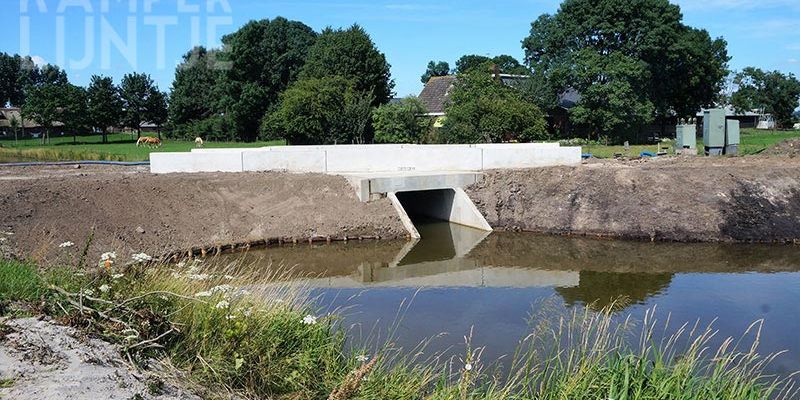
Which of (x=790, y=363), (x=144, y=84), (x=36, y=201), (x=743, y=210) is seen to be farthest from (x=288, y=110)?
(x=144, y=84)

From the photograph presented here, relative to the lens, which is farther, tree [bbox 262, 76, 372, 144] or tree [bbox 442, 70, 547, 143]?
tree [bbox 262, 76, 372, 144]

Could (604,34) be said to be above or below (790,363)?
above

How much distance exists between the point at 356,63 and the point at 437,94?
6.93 metres

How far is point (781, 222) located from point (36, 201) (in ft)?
73.6

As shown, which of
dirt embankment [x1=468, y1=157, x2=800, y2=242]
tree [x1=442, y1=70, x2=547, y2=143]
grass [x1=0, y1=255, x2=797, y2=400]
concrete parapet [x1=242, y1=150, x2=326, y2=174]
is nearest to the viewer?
grass [x1=0, y1=255, x2=797, y2=400]

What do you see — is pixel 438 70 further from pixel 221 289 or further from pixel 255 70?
pixel 221 289

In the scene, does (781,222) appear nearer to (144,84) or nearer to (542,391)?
(542,391)

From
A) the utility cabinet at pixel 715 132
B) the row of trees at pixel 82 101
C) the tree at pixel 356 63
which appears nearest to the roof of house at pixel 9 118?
the row of trees at pixel 82 101

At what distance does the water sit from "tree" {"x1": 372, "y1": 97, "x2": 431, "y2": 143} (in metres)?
15.2

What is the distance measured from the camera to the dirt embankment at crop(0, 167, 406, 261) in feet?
57.6

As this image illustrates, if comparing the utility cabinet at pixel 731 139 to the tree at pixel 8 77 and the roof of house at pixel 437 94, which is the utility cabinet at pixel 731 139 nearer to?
the roof of house at pixel 437 94

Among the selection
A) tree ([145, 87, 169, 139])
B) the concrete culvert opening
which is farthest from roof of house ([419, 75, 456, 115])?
tree ([145, 87, 169, 139])

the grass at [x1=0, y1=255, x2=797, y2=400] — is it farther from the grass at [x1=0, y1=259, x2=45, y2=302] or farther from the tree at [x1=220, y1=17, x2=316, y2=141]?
the tree at [x1=220, y1=17, x2=316, y2=141]

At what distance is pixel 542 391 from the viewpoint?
5938 mm
